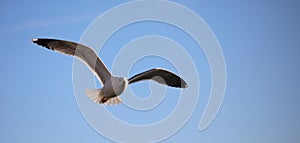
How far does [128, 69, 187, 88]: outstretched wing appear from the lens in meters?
8.87

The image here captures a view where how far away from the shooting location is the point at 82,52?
30.4ft

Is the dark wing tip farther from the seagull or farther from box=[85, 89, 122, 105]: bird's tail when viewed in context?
box=[85, 89, 122, 105]: bird's tail

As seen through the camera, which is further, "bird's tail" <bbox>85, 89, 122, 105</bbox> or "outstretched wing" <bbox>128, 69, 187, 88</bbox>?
"bird's tail" <bbox>85, 89, 122, 105</bbox>

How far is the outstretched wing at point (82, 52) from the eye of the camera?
29.8ft

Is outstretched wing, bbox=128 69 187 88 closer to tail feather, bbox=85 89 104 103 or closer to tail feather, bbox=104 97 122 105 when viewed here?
tail feather, bbox=104 97 122 105

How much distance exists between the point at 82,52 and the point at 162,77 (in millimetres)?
1897

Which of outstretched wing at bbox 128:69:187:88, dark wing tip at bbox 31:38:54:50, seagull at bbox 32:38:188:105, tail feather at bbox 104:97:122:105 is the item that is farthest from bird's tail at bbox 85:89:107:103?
dark wing tip at bbox 31:38:54:50

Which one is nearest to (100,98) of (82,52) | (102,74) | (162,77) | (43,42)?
(102,74)

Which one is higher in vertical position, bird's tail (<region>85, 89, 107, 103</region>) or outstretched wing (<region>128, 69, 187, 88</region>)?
outstretched wing (<region>128, 69, 187, 88</region>)

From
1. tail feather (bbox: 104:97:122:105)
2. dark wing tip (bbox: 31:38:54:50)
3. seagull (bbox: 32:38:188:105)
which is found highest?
dark wing tip (bbox: 31:38:54:50)

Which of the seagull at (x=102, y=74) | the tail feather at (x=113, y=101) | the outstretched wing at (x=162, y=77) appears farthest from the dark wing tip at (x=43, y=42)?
the outstretched wing at (x=162, y=77)

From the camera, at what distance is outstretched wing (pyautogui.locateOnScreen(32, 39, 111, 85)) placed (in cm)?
908

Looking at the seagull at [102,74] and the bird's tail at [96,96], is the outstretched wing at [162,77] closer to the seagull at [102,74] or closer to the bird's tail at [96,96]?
the seagull at [102,74]


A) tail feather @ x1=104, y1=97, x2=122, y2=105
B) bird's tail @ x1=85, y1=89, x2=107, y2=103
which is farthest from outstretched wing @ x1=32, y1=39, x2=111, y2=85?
tail feather @ x1=104, y1=97, x2=122, y2=105
